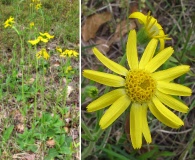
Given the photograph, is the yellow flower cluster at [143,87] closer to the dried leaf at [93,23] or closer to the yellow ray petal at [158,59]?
the yellow ray petal at [158,59]

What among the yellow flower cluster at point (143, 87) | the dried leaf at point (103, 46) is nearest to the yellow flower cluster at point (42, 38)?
the yellow flower cluster at point (143, 87)

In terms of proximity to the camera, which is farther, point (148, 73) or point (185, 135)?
point (185, 135)

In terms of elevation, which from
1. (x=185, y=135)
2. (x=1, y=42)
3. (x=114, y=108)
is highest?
(x=1, y=42)

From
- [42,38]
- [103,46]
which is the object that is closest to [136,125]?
[42,38]

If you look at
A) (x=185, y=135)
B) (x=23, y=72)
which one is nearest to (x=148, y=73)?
(x=23, y=72)

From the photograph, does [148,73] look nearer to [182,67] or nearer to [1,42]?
[182,67]

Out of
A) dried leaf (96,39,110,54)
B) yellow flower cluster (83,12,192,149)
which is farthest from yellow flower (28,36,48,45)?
dried leaf (96,39,110,54)

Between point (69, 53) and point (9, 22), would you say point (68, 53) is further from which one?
point (9, 22)
